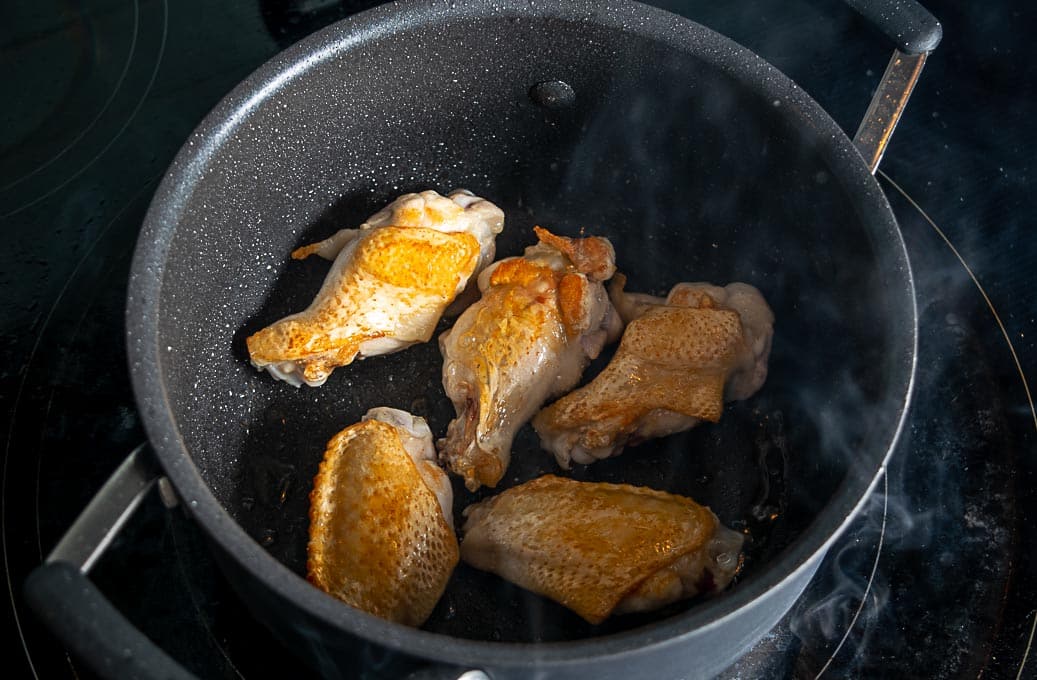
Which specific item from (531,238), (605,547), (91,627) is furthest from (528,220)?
(91,627)

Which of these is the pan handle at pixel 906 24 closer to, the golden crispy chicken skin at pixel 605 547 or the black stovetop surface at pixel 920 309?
the black stovetop surface at pixel 920 309

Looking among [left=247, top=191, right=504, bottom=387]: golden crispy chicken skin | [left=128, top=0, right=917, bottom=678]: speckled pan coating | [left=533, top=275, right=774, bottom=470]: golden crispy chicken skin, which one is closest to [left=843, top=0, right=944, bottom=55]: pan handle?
[left=128, top=0, right=917, bottom=678]: speckled pan coating

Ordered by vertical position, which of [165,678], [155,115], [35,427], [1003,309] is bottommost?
[1003,309]

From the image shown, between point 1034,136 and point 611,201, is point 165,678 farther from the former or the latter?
point 1034,136

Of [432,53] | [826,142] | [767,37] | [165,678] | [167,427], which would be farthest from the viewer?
[767,37]

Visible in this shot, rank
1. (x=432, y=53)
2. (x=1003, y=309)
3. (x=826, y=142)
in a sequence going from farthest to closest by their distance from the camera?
(x=1003, y=309) → (x=432, y=53) → (x=826, y=142)

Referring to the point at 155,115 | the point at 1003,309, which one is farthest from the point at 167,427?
the point at 1003,309

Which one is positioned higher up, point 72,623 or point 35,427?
point 72,623
